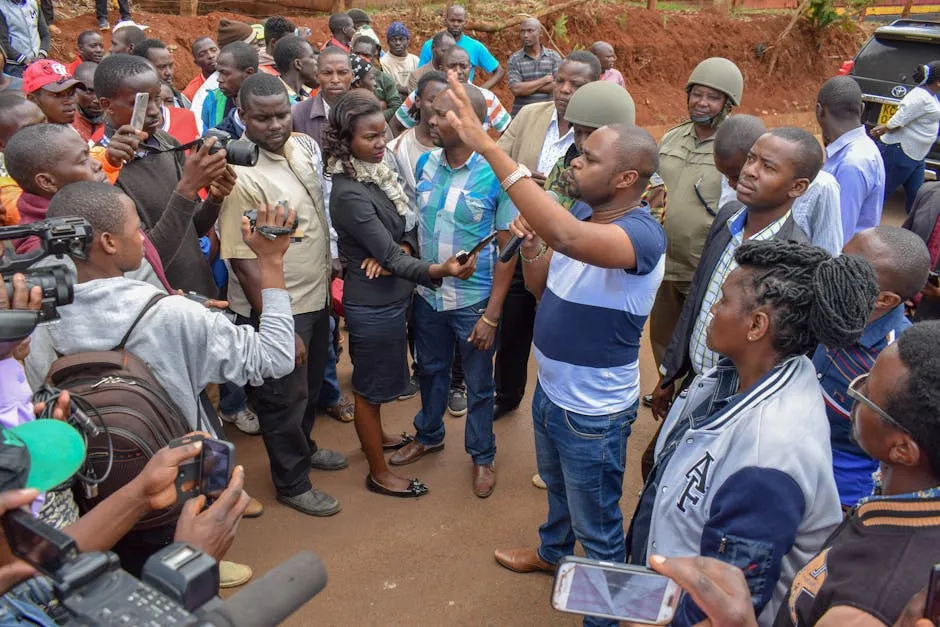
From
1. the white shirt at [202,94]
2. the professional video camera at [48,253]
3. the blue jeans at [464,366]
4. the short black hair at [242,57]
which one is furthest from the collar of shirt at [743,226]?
the white shirt at [202,94]

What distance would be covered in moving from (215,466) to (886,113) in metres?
8.26

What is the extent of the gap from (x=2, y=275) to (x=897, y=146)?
6592 mm

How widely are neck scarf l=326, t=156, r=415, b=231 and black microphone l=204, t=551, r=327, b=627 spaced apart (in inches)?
93.7

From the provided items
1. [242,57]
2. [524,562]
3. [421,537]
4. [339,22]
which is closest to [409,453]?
[421,537]

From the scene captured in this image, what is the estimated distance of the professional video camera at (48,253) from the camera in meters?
1.80

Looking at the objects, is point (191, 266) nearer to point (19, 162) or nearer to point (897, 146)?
point (19, 162)

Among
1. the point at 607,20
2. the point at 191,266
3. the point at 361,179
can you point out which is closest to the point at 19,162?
the point at 191,266

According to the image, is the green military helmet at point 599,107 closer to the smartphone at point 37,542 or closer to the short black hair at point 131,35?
the smartphone at point 37,542

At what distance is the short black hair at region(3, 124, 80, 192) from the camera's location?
273cm

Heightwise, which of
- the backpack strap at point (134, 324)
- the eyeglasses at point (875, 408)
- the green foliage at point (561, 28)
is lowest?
the backpack strap at point (134, 324)

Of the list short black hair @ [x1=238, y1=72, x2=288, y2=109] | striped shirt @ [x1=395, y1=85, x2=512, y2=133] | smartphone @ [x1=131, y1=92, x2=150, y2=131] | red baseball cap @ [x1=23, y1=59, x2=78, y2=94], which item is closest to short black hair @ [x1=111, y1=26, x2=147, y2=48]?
red baseball cap @ [x1=23, y1=59, x2=78, y2=94]

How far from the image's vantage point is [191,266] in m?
3.39

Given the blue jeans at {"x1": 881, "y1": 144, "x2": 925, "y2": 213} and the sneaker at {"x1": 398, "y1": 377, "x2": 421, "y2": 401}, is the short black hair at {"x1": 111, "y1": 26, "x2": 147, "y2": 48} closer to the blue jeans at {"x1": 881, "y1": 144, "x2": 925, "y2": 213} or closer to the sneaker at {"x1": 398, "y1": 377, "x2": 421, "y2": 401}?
the sneaker at {"x1": 398, "y1": 377, "x2": 421, "y2": 401}

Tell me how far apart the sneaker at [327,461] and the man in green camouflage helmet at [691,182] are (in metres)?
1.96
